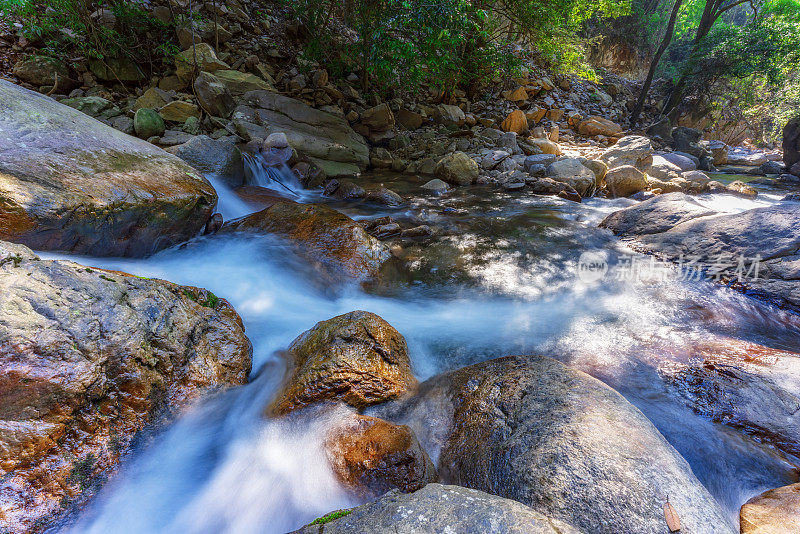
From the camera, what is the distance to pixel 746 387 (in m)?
2.36

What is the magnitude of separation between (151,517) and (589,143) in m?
14.6

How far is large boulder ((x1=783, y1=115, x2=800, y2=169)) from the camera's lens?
1229cm

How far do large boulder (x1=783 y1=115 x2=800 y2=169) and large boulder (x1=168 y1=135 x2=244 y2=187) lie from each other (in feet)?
60.0

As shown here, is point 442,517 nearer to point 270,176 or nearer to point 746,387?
point 746,387

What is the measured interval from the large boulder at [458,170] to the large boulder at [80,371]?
23.1ft

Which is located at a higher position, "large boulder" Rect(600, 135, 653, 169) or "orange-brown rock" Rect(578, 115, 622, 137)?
"orange-brown rock" Rect(578, 115, 622, 137)

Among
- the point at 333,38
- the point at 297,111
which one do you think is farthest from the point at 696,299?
the point at 333,38

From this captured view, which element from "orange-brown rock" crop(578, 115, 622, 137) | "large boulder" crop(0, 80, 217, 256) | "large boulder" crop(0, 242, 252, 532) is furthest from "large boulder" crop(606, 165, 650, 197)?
"large boulder" crop(0, 242, 252, 532)

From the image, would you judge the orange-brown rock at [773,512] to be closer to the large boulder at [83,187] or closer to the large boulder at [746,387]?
the large boulder at [746,387]

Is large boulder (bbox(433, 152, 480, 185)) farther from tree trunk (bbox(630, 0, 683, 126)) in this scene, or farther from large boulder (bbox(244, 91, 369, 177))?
tree trunk (bbox(630, 0, 683, 126))

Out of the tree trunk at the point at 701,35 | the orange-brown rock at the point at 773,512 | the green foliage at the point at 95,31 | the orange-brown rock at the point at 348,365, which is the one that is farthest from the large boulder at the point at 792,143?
the green foliage at the point at 95,31

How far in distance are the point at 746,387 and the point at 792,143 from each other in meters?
16.5

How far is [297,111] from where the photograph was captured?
28.3 feet

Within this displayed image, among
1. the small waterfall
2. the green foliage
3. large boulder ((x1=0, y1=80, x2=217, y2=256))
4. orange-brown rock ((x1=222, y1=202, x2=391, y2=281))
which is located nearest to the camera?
large boulder ((x1=0, y1=80, x2=217, y2=256))
